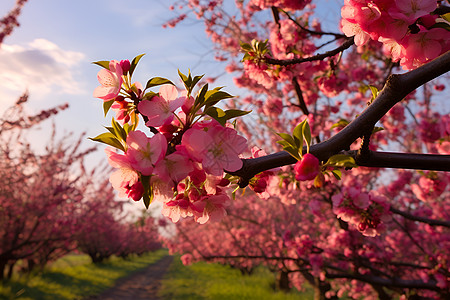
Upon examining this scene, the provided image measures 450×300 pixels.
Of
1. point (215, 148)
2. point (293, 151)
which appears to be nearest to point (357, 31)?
point (293, 151)

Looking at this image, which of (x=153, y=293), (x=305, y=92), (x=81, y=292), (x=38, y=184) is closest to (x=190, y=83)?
(x=305, y=92)

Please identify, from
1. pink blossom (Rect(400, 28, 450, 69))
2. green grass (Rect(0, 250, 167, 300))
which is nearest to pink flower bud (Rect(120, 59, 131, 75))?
pink blossom (Rect(400, 28, 450, 69))

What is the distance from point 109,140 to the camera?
3.07 ft

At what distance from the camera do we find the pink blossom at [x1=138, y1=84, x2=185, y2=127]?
2.90ft

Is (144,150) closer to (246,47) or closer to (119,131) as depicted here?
(119,131)

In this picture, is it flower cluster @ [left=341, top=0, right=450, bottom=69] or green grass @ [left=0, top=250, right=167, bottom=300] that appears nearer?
Answer: flower cluster @ [left=341, top=0, right=450, bottom=69]

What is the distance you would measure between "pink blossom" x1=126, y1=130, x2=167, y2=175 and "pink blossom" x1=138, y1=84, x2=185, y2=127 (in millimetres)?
48

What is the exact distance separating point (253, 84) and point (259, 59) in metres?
4.87

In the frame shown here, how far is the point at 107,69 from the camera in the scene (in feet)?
3.20

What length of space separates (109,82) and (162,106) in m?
0.19

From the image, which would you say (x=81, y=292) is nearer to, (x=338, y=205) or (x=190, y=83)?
(x=338, y=205)

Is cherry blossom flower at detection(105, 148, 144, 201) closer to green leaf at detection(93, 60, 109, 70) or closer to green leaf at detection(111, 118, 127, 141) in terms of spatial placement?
green leaf at detection(111, 118, 127, 141)

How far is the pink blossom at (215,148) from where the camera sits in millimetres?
824

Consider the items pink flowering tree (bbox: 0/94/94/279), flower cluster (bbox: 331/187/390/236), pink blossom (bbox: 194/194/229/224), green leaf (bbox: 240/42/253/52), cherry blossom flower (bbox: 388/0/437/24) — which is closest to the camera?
cherry blossom flower (bbox: 388/0/437/24)
